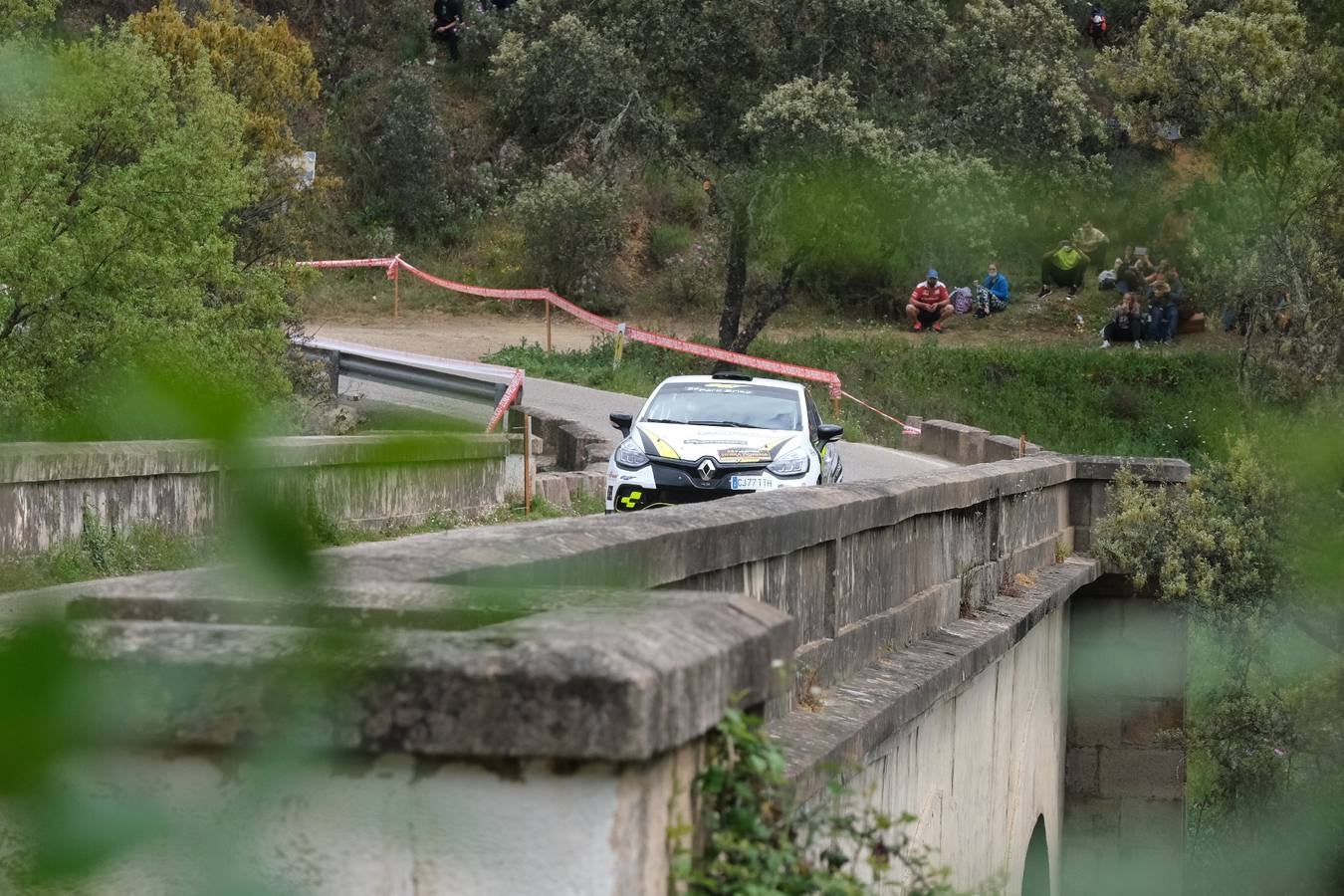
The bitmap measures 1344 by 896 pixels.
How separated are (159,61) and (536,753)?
1898cm

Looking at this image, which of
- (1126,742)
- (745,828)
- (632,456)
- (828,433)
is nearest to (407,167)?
(828,433)

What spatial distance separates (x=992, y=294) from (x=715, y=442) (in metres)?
19.0

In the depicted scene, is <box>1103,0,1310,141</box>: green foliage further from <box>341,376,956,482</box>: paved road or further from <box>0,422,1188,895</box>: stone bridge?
<box>0,422,1188,895</box>: stone bridge

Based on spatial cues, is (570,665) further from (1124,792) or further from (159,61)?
(159,61)

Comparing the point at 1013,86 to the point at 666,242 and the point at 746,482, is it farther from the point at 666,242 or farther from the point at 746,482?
the point at 746,482

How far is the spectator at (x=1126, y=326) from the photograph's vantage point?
34812 millimetres

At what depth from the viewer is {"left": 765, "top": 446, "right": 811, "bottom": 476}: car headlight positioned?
14.2 metres

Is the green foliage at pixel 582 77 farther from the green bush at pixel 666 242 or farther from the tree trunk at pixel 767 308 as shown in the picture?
the green bush at pixel 666 242

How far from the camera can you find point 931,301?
33.6m

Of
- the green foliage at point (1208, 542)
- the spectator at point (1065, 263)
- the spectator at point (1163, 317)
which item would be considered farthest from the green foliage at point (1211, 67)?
the green foliage at point (1208, 542)

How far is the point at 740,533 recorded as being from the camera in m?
4.91

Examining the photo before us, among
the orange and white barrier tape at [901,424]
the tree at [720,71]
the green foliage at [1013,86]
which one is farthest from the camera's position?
the tree at [720,71]

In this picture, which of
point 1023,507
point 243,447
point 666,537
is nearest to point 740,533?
point 666,537

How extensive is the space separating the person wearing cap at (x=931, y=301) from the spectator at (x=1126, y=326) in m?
3.18
